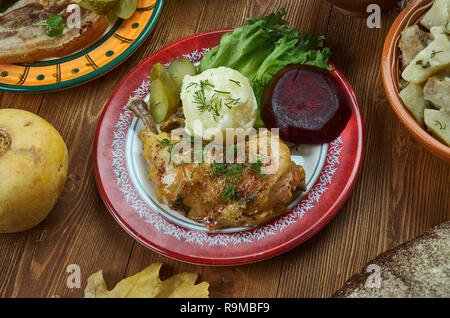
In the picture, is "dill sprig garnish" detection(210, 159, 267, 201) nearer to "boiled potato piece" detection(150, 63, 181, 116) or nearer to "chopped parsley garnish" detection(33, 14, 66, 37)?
"boiled potato piece" detection(150, 63, 181, 116)

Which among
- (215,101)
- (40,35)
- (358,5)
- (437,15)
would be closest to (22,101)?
(40,35)

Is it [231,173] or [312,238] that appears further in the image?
[312,238]

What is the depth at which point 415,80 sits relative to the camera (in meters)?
1.86

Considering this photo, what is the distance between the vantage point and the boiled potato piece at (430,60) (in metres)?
1.81

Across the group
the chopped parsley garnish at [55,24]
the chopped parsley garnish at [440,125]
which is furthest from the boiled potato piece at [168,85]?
the chopped parsley garnish at [440,125]

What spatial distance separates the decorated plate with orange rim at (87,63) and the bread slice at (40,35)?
38 mm

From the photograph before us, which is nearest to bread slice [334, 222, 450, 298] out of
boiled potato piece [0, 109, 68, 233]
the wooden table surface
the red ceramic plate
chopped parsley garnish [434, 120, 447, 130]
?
the wooden table surface

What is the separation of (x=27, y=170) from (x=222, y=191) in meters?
0.80

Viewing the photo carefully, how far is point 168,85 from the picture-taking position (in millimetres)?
2148

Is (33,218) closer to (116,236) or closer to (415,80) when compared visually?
(116,236)

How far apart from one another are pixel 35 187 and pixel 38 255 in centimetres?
33

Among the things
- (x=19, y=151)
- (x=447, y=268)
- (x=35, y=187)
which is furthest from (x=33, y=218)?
(x=447, y=268)

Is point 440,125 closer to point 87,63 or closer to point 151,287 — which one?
point 151,287

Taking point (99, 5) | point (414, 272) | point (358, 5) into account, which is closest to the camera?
point (414, 272)
